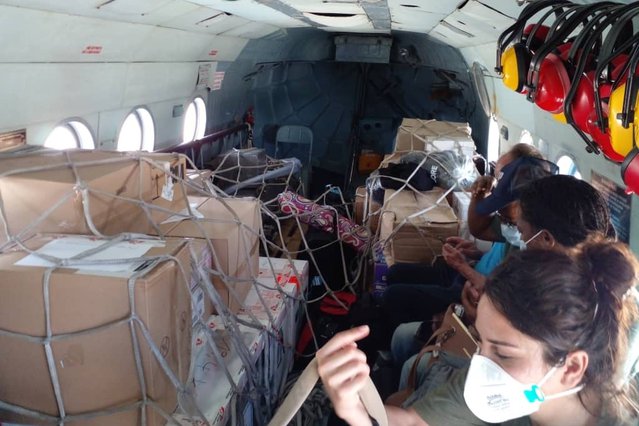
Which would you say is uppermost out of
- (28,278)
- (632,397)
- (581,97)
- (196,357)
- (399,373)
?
(581,97)

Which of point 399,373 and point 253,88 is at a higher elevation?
point 253,88

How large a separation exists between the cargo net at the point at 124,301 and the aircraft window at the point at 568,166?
2.17 m

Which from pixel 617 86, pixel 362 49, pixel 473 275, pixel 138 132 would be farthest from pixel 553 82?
pixel 362 49

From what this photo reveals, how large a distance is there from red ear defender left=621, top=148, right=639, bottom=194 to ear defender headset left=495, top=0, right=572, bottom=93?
83cm

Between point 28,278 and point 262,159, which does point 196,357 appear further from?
point 262,159

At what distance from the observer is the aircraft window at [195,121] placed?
6242mm

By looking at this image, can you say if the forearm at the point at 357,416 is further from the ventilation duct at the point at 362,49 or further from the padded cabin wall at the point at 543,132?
the ventilation duct at the point at 362,49

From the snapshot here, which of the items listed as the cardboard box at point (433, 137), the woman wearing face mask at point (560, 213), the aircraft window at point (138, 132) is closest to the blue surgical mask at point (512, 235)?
the woman wearing face mask at point (560, 213)

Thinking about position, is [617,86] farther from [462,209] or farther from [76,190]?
[462,209]

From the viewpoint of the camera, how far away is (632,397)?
5.08ft

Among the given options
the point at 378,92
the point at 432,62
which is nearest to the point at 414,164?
the point at 432,62

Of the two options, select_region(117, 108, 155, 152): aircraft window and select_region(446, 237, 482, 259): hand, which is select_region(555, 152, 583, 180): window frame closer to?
select_region(446, 237, 482, 259): hand

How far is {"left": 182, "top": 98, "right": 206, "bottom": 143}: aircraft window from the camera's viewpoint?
20.5 ft

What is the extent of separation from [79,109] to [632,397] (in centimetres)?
338
